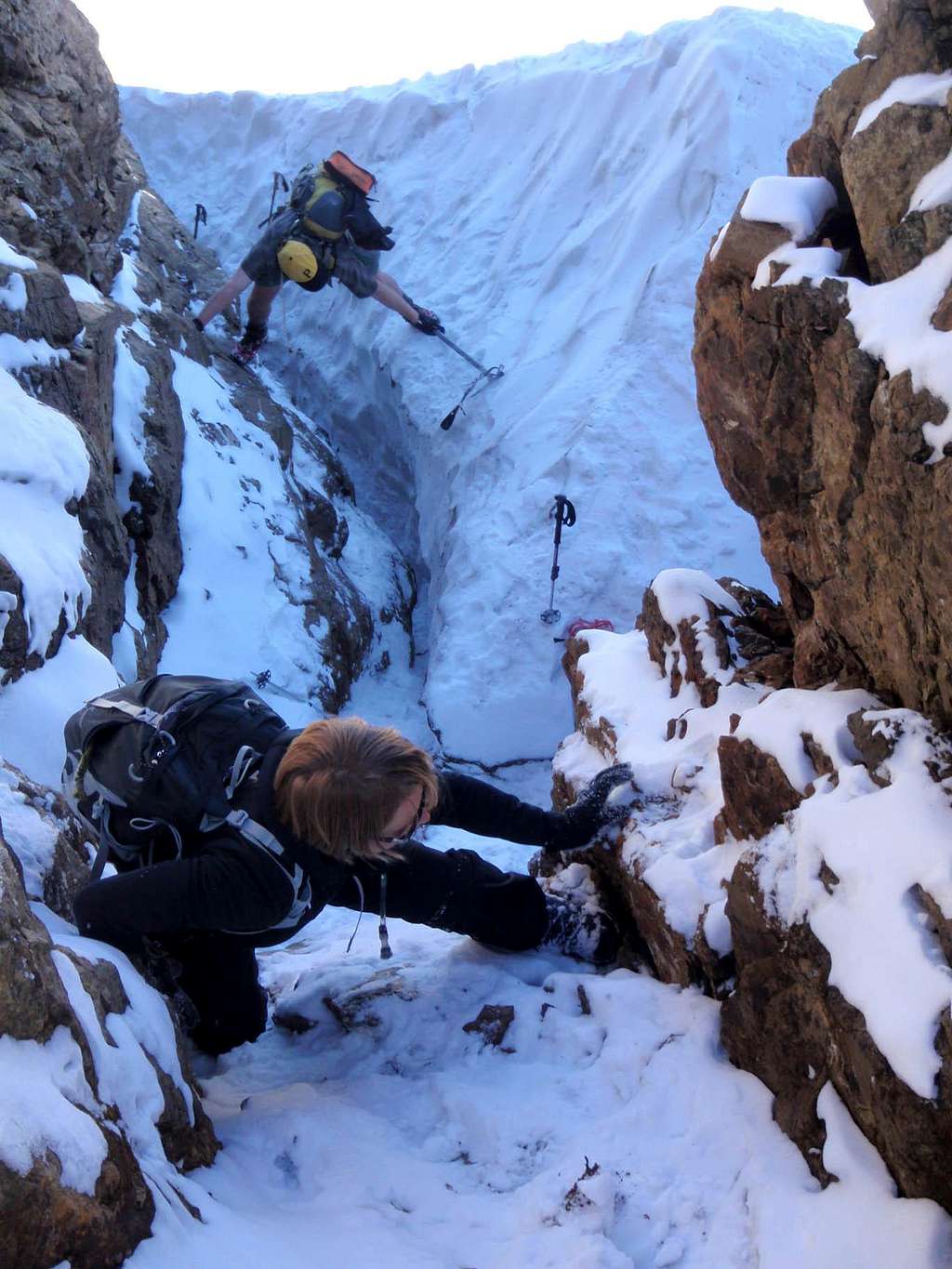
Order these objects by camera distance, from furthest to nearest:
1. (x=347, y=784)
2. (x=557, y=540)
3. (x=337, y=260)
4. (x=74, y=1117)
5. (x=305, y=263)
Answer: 1. (x=337, y=260)
2. (x=305, y=263)
3. (x=557, y=540)
4. (x=347, y=784)
5. (x=74, y=1117)

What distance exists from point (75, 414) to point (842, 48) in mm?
7464

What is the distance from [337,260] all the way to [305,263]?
394 millimetres

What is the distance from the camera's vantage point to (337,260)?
9.06 m

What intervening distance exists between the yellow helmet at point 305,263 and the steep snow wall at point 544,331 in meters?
1.02

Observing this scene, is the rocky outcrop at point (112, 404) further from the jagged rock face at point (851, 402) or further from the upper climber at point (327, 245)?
the jagged rock face at point (851, 402)

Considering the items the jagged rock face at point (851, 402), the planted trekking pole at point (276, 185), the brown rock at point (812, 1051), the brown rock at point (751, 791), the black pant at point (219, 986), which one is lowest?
the black pant at point (219, 986)

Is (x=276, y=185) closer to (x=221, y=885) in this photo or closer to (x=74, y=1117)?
(x=221, y=885)

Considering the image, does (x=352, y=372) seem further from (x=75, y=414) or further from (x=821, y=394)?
(x=821, y=394)

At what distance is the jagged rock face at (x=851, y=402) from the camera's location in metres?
2.56

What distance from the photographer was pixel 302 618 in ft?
24.8

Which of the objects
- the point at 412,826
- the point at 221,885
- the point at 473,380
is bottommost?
the point at 221,885

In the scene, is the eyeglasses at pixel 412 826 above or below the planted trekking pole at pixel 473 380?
below

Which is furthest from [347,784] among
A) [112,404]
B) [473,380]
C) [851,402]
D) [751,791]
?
[473,380]

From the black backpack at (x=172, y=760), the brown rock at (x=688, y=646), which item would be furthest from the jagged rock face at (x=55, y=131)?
the black backpack at (x=172, y=760)
